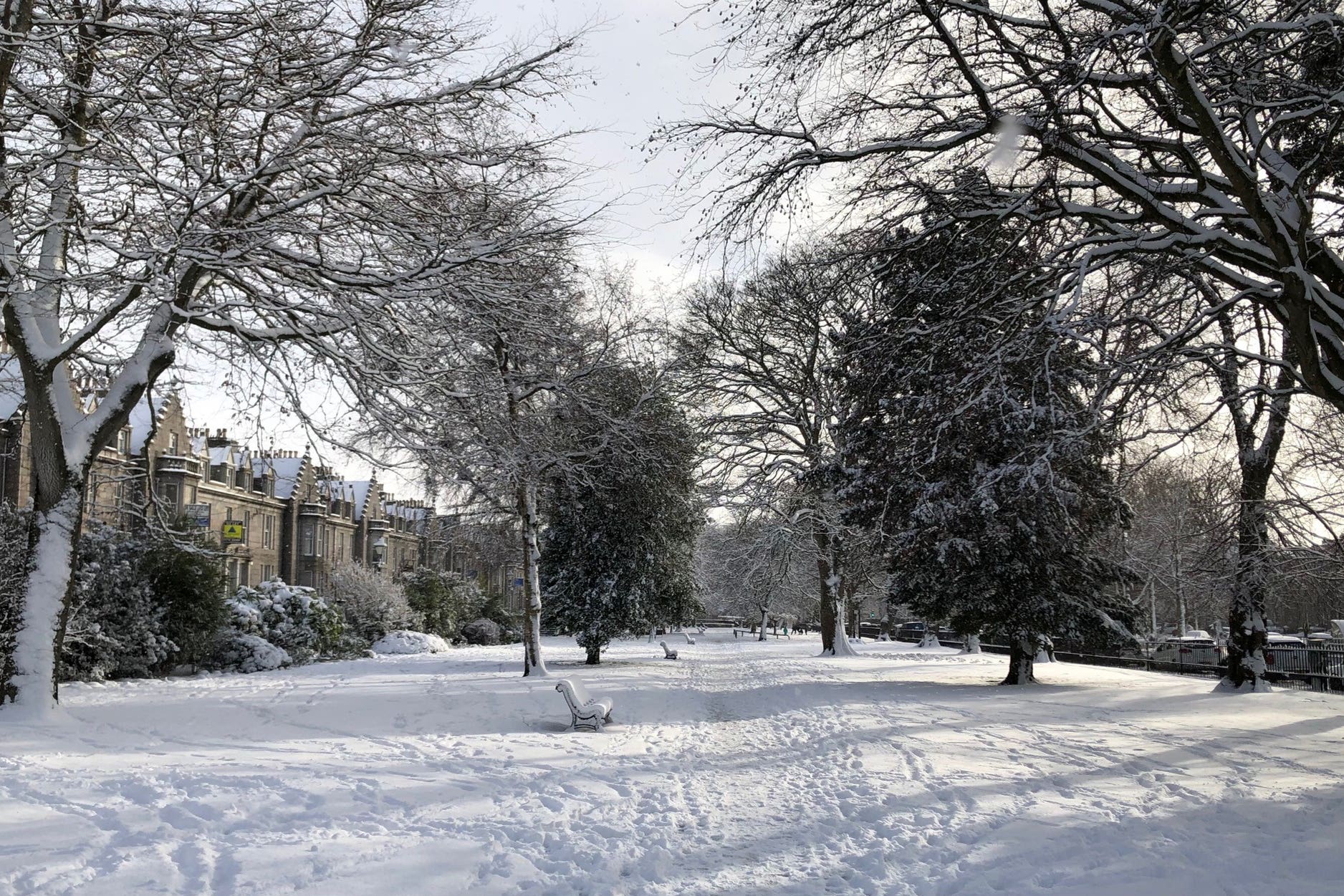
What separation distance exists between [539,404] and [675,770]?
1360 centimetres

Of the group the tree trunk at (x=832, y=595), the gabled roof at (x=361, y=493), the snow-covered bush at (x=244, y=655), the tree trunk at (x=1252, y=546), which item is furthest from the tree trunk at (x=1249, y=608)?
the gabled roof at (x=361, y=493)

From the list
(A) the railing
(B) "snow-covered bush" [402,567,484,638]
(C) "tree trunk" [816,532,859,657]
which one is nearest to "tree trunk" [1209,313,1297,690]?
(A) the railing

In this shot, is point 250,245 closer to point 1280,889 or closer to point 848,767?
point 848,767

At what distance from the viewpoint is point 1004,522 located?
1986cm

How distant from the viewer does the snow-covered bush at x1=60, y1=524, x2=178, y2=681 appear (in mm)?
17344

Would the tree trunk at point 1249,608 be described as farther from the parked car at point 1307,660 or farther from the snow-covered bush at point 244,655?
the snow-covered bush at point 244,655

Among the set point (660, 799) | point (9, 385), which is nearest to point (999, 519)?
point (660, 799)

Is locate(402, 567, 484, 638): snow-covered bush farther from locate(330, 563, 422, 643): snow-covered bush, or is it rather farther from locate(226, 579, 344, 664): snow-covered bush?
locate(226, 579, 344, 664): snow-covered bush

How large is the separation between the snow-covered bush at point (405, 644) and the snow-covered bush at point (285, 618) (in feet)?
16.4

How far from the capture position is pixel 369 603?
35.7m

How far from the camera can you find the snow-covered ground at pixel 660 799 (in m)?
6.32

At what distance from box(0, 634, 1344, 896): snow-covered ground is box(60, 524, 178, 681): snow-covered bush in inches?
95.3

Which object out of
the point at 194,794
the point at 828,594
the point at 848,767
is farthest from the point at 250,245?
the point at 828,594

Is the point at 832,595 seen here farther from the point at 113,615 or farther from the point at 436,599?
the point at 113,615
